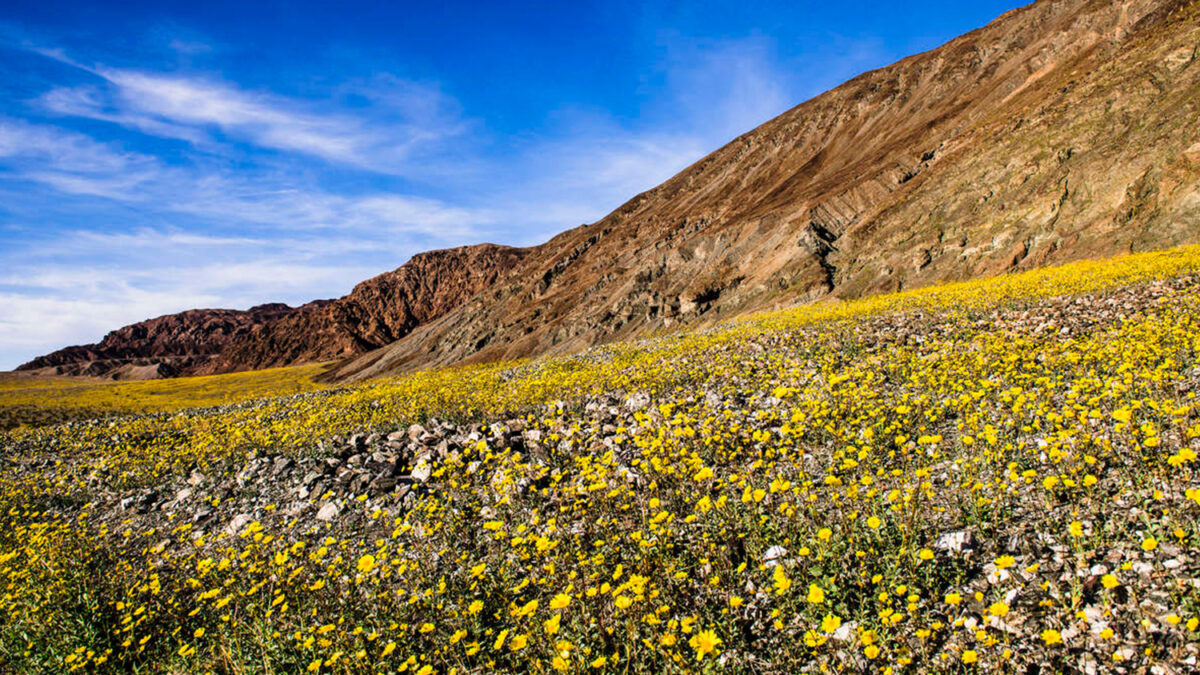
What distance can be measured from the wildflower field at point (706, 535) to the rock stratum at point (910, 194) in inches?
914

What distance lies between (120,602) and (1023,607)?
28.7 feet

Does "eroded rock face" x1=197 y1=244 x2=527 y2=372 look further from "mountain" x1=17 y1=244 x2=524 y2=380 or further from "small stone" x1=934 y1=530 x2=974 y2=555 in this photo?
"small stone" x1=934 y1=530 x2=974 y2=555

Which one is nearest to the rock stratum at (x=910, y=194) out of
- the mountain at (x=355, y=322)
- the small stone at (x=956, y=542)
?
the small stone at (x=956, y=542)

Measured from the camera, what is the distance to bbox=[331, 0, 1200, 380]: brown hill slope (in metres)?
28.3

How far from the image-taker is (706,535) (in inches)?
211

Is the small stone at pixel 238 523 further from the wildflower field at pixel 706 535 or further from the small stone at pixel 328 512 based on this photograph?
the small stone at pixel 328 512

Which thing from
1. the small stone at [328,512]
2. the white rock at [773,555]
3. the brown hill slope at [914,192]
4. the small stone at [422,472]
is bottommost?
the white rock at [773,555]

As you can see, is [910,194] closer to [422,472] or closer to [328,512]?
[422,472]

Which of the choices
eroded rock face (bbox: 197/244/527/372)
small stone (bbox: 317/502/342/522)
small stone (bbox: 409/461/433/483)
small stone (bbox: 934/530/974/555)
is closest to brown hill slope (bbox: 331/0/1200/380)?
small stone (bbox: 934/530/974/555)

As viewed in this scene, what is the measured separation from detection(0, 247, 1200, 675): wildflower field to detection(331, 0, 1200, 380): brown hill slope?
2300 cm

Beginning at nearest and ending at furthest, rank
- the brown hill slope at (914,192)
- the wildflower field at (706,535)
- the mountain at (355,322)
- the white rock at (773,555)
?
1. the wildflower field at (706,535)
2. the white rock at (773,555)
3. the brown hill slope at (914,192)
4. the mountain at (355,322)

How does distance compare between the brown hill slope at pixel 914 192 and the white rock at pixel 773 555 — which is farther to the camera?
the brown hill slope at pixel 914 192

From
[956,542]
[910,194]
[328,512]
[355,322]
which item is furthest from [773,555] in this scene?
[355,322]

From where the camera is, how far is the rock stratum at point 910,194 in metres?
28.3
